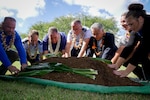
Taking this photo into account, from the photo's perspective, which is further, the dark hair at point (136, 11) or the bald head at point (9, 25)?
the bald head at point (9, 25)

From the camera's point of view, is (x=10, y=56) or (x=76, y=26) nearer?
(x=10, y=56)

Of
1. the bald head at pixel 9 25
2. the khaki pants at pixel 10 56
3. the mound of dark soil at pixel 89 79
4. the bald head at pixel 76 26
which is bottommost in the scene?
the khaki pants at pixel 10 56

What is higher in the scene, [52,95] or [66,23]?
[52,95]

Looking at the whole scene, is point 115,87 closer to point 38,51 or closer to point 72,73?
point 72,73

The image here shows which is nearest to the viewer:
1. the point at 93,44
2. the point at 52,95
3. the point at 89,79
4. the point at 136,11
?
the point at 52,95

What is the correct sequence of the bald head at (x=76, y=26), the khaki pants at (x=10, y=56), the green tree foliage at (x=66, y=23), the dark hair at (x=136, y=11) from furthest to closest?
the green tree foliage at (x=66, y=23)
the bald head at (x=76, y=26)
the khaki pants at (x=10, y=56)
the dark hair at (x=136, y=11)

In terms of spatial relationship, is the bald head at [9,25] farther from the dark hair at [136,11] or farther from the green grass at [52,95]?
the dark hair at [136,11]

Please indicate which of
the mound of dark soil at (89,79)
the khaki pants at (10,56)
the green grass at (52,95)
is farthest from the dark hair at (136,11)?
the khaki pants at (10,56)

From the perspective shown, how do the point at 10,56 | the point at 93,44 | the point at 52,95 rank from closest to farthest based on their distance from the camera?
the point at 52,95
the point at 10,56
the point at 93,44

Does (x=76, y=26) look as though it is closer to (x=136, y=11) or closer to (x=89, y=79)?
(x=89, y=79)

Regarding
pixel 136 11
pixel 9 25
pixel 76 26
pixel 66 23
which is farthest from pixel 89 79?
pixel 66 23

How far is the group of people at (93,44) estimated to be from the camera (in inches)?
147

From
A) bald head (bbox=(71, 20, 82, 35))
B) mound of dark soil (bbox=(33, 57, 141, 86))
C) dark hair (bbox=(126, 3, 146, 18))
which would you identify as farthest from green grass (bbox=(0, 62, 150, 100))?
bald head (bbox=(71, 20, 82, 35))

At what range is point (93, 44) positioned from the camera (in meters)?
6.50
